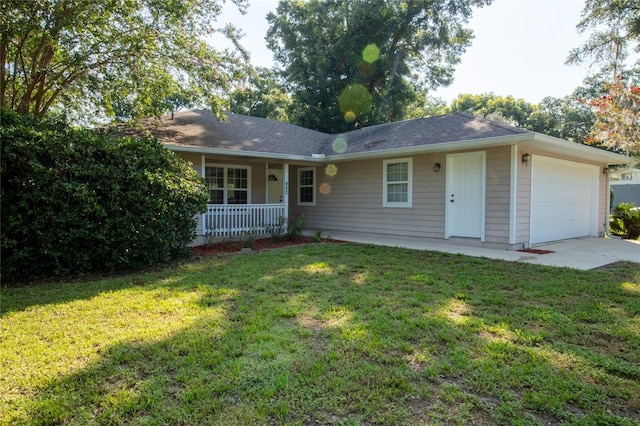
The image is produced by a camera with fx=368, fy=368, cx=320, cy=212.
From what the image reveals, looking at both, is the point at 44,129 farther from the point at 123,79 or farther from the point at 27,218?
the point at 123,79

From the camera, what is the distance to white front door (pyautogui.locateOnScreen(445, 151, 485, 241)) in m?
8.55

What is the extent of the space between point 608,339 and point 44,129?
23.5 feet

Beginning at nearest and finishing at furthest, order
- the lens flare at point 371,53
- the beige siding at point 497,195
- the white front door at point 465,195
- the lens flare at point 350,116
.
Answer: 1. the beige siding at point 497,195
2. the white front door at point 465,195
3. the lens flare at point 371,53
4. the lens flare at point 350,116

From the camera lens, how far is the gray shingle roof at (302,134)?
28.9ft

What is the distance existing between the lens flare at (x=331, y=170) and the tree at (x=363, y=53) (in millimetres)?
8970

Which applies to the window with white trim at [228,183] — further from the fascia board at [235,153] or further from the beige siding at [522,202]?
the beige siding at [522,202]

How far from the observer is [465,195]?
881 centimetres

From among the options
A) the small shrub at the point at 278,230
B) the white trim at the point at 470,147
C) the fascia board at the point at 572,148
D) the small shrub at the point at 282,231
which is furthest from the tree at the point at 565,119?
the small shrub at the point at 278,230

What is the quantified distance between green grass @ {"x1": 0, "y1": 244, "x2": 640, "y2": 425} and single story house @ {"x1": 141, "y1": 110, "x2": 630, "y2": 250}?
342 cm

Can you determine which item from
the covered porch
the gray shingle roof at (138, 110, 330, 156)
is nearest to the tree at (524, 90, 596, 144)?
the gray shingle roof at (138, 110, 330, 156)

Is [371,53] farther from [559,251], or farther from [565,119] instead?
[565,119]

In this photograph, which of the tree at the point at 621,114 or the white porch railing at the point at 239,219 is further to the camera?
the tree at the point at 621,114

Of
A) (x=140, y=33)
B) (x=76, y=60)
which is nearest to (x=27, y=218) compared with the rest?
(x=76, y=60)

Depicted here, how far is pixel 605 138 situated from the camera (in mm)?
13070
